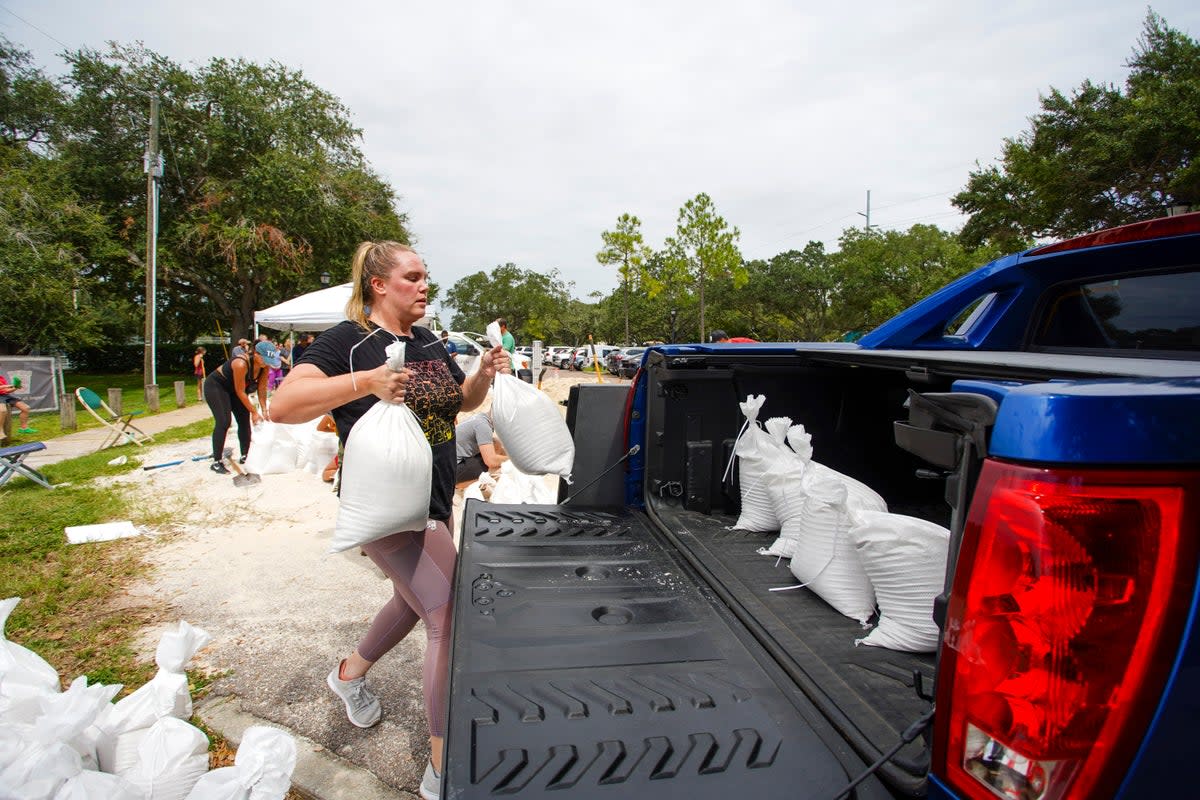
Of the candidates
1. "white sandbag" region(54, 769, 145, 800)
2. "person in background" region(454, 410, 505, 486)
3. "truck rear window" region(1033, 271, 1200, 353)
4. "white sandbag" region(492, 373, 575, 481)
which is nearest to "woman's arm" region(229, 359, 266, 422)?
"person in background" region(454, 410, 505, 486)

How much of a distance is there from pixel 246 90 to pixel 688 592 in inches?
1127

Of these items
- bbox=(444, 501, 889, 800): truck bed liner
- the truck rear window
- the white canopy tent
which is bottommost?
bbox=(444, 501, 889, 800): truck bed liner

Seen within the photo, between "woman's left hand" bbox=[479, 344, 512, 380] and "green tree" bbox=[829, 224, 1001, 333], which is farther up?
"green tree" bbox=[829, 224, 1001, 333]

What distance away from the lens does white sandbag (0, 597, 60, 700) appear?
1844 millimetres

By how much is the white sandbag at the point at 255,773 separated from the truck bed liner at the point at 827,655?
140 cm

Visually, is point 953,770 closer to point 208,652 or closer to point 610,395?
point 610,395

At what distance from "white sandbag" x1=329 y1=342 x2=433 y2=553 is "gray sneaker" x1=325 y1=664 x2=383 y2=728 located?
93 cm

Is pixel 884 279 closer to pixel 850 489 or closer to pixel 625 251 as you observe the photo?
pixel 625 251

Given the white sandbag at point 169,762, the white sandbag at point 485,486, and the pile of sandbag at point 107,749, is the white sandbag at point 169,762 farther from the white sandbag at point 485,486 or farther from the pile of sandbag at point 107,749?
the white sandbag at point 485,486

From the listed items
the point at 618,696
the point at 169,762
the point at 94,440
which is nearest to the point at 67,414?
the point at 94,440

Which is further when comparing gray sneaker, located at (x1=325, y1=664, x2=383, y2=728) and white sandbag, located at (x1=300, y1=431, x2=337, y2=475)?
white sandbag, located at (x1=300, y1=431, x2=337, y2=475)

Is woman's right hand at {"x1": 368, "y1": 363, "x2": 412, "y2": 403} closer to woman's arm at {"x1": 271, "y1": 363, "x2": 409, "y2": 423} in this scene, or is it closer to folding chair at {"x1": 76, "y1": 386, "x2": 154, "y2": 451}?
woman's arm at {"x1": 271, "y1": 363, "x2": 409, "y2": 423}

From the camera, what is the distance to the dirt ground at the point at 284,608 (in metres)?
2.54

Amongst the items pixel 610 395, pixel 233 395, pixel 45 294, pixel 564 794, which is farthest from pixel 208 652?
pixel 45 294
